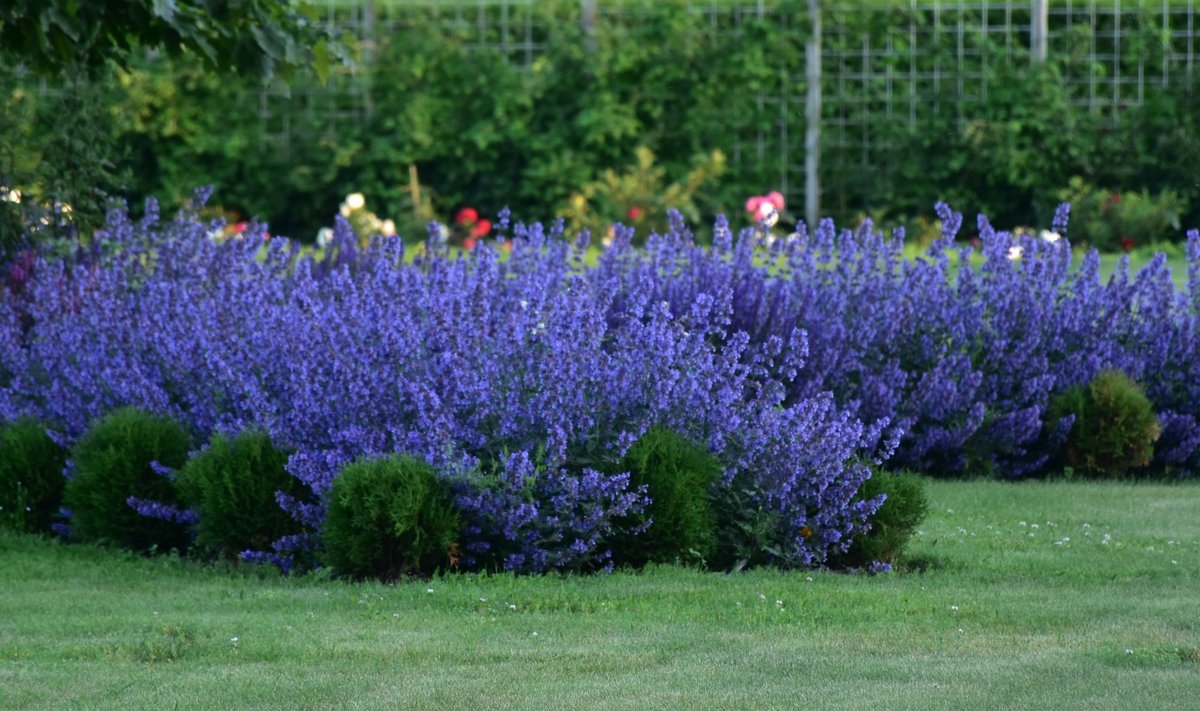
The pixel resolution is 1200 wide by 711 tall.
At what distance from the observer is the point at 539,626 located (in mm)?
4582

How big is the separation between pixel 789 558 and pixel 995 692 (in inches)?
61.4

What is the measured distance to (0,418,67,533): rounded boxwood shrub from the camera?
6.18 m

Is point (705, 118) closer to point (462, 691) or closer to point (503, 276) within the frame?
point (503, 276)

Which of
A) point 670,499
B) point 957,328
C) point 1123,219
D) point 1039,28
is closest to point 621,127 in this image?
point 1039,28

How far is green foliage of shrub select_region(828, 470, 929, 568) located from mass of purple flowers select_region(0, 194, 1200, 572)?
2.4 inches

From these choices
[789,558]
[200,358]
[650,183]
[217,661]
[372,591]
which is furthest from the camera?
[650,183]

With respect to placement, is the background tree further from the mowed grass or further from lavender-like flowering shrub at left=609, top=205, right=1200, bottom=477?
the mowed grass

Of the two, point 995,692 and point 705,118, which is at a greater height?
point 705,118

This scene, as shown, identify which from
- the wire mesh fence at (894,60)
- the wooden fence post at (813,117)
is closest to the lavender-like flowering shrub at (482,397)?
the wooden fence post at (813,117)

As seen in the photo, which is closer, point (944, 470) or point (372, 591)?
point (372, 591)

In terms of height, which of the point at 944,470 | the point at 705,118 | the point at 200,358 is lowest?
the point at 944,470

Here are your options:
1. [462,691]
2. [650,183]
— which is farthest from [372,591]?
[650,183]

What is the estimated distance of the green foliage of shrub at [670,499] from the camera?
5.27 meters

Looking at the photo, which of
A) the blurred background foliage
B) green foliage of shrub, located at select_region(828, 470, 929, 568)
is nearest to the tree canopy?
green foliage of shrub, located at select_region(828, 470, 929, 568)
